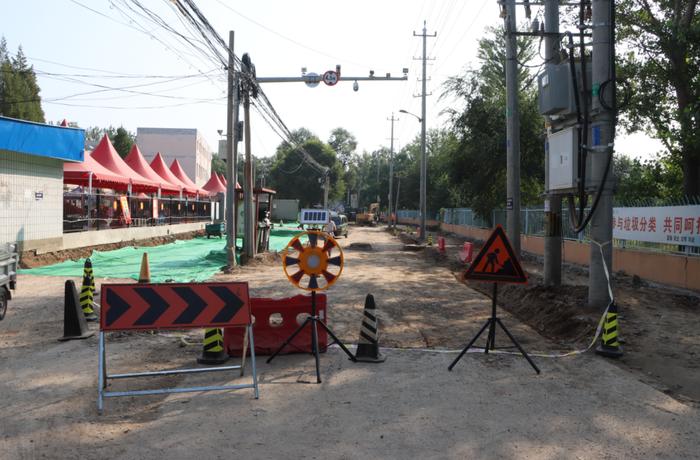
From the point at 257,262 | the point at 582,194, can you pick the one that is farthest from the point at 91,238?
the point at 582,194

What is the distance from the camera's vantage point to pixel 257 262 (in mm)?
18391

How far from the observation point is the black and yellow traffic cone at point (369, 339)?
6555mm

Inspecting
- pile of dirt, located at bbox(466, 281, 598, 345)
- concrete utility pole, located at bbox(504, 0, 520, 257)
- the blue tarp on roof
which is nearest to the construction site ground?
pile of dirt, located at bbox(466, 281, 598, 345)

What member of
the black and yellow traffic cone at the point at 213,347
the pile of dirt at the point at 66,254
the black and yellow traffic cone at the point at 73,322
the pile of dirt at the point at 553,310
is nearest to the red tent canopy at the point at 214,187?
the pile of dirt at the point at 66,254

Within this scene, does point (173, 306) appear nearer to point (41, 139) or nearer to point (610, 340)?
point (610, 340)

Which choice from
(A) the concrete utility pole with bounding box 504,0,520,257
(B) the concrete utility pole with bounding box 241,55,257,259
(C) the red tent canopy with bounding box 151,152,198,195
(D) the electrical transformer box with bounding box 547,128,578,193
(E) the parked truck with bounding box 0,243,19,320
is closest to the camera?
(E) the parked truck with bounding box 0,243,19,320

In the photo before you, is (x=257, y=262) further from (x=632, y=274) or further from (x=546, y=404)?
(x=546, y=404)

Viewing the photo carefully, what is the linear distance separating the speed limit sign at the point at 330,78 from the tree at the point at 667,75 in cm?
859

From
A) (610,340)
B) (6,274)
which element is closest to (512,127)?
(610,340)

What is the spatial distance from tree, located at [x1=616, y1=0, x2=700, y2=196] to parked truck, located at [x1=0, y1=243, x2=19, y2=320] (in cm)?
1537

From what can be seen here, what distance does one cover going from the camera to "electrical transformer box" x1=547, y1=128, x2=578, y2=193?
29.6 ft

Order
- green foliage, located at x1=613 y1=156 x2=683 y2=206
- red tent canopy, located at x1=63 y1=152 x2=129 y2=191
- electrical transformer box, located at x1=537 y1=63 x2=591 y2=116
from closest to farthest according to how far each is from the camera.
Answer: electrical transformer box, located at x1=537 y1=63 x2=591 y2=116
green foliage, located at x1=613 y1=156 x2=683 y2=206
red tent canopy, located at x1=63 y1=152 x2=129 y2=191

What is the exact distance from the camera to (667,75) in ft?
54.9

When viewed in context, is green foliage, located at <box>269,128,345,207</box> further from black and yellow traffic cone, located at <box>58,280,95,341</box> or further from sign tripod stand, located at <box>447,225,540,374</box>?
sign tripod stand, located at <box>447,225,540,374</box>
